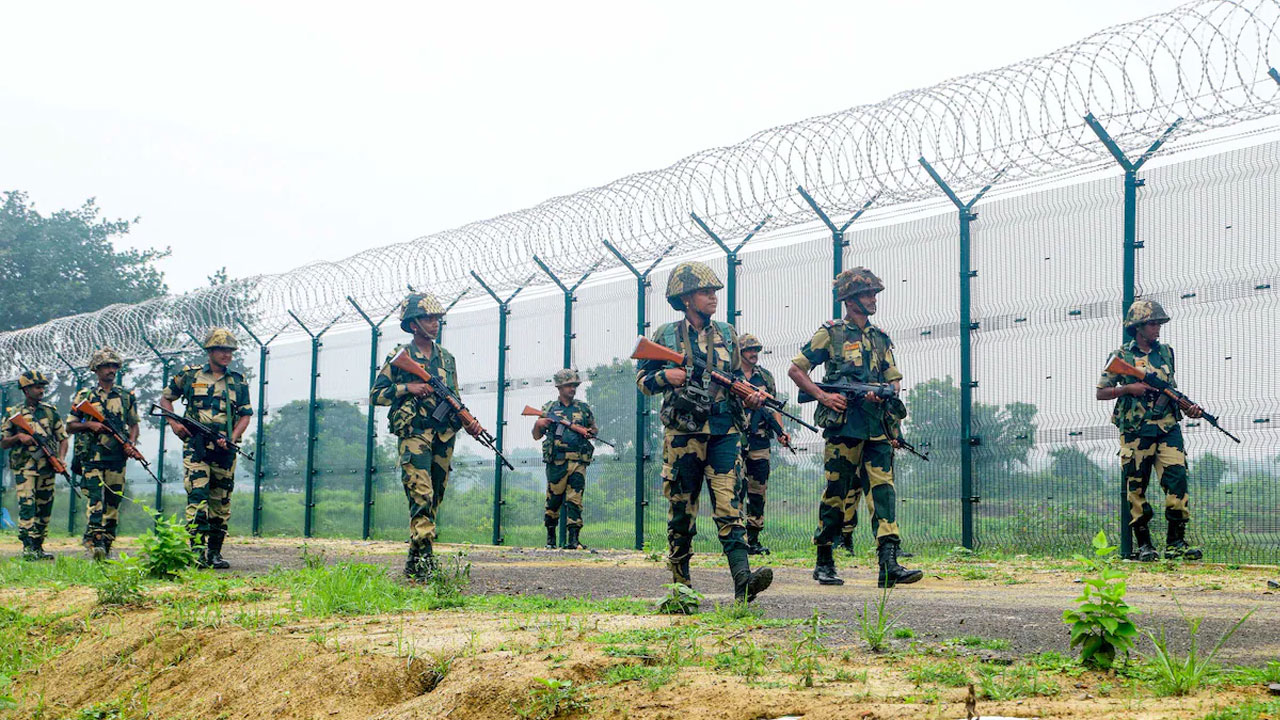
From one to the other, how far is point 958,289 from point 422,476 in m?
4.44

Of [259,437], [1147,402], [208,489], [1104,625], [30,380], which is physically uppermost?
[30,380]

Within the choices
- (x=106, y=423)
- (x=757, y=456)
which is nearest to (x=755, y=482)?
(x=757, y=456)

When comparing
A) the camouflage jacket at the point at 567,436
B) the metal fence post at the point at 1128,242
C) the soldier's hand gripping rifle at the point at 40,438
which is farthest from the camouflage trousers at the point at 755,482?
the soldier's hand gripping rifle at the point at 40,438

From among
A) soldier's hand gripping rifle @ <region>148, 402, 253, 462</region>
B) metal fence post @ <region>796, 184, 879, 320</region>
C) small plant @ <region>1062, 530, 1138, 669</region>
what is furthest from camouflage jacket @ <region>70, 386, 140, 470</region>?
small plant @ <region>1062, 530, 1138, 669</region>

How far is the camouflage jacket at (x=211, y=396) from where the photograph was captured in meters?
9.57

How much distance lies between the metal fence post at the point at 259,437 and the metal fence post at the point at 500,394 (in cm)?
446

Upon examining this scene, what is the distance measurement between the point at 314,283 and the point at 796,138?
25.8ft

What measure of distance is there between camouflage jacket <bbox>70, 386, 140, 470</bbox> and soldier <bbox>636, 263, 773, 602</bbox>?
647cm

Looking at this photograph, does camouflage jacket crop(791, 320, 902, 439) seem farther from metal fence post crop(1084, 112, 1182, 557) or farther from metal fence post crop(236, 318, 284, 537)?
metal fence post crop(236, 318, 284, 537)

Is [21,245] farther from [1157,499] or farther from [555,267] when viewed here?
[1157,499]

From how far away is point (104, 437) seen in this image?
10.8 metres

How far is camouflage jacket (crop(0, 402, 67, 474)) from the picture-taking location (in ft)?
39.4

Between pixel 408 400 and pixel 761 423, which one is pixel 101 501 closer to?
pixel 408 400

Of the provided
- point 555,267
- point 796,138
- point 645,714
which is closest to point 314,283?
point 555,267
